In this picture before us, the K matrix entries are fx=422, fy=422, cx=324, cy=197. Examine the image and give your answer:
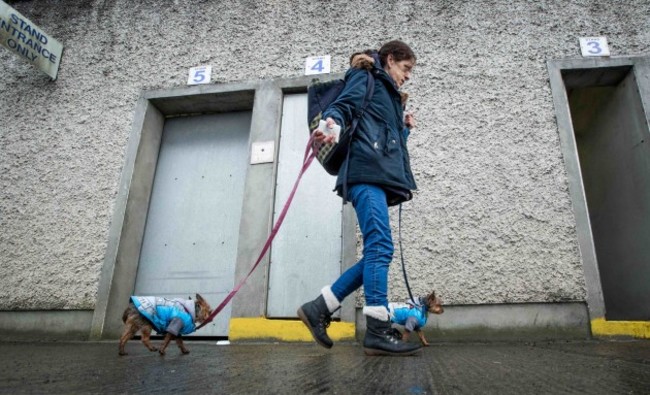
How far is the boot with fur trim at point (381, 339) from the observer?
216 cm

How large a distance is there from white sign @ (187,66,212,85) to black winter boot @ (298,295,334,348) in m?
3.18

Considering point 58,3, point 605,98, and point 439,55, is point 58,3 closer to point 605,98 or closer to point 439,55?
point 439,55

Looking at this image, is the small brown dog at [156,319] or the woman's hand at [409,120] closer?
the woman's hand at [409,120]

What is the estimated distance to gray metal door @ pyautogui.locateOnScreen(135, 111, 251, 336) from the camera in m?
4.49

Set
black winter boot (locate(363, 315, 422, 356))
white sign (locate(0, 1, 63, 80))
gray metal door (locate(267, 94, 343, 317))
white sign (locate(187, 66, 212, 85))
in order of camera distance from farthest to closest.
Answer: white sign (locate(187, 66, 212, 85)) → white sign (locate(0, 1, 63, 80)) → gray metal door (locate(267, 94, 343, 317)) → black winter boot (locate(363, 315, 422, 356))

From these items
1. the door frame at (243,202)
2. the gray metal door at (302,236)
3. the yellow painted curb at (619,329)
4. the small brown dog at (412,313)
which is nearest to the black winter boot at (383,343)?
the small brown dog at (412,313)

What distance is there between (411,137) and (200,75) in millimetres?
2423

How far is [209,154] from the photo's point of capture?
4.95m

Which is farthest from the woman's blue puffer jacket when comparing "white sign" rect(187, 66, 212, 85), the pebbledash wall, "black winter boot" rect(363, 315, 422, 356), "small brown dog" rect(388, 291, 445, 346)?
"white sign" rect(187, 66, 212, 85)

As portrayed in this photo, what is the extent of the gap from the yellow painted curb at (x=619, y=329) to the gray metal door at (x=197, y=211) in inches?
129

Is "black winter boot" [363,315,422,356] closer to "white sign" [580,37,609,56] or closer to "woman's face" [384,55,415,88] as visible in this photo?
"woman's face" [384,55,415,88]

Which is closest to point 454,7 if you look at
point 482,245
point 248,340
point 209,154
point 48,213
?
point 482,245

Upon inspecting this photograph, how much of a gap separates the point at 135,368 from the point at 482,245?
2841mm

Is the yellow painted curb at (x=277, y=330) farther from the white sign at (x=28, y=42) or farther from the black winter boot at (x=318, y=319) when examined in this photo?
the white sign at (x=28, y=42)
